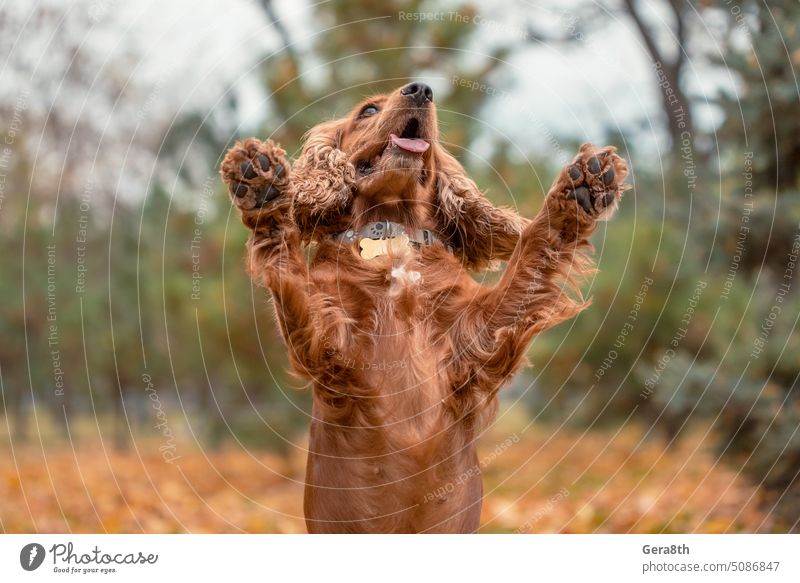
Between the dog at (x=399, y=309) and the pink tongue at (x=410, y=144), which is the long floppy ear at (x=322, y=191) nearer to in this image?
the dog at (x=399, y=309)

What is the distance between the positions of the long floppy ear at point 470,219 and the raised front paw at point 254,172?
1.02m

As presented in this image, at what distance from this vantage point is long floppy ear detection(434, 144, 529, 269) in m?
4.53

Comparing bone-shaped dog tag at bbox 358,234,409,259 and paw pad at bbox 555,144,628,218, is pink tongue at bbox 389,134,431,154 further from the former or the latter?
paw pad at bbox 555,144,628,218

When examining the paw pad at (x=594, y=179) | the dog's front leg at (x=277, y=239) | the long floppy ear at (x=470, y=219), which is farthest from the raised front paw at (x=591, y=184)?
the dog's front leg at (x=277, y=239)

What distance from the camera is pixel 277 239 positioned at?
3.93m

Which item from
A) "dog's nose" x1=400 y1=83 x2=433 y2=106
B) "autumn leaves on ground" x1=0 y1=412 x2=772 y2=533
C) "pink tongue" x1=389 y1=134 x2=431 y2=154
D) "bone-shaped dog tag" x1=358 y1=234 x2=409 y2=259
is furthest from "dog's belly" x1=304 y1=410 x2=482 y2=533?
"autumn leaves on ground" x1=0 y1=412 x2=772 y2=533

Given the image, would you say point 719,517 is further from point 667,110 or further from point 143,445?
point 143,445

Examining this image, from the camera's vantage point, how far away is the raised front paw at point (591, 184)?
393 centimetres

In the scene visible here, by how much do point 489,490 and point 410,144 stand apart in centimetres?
688

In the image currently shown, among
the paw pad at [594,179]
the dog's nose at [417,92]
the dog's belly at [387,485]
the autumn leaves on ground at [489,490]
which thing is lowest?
the autumn leaves on ground at [489,490]

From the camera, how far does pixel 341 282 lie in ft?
13.8

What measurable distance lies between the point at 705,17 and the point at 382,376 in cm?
559
